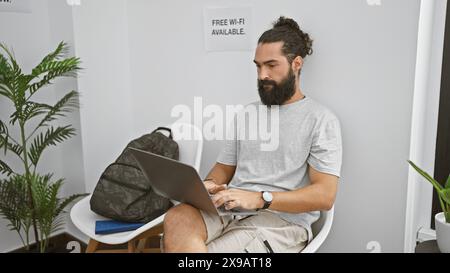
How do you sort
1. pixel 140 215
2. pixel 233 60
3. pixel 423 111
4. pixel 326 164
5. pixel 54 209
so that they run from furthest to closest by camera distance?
pixel 54 209 → pixel 233 60 → pixel 140 215 → pixel 423 111 → pixel 326 164

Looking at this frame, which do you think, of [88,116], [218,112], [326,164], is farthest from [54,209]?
[326,164]

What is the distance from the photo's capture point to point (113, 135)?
100.0 inches

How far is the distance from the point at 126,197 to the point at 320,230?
0.87 m

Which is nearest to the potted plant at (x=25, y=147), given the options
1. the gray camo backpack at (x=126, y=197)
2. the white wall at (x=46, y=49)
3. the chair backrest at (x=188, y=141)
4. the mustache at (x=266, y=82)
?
the white wall at (x=46, y=49)

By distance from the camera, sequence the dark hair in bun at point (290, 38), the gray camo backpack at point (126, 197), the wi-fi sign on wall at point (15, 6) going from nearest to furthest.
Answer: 1. the dark hair in bun at point (290, 38)
2. the gray camo backpack at point (126, 197)
3. the wi-fi sign on wall at point (15, 6)

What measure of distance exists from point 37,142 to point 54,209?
0.38 metres

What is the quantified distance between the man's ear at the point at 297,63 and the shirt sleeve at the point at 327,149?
0.82ft

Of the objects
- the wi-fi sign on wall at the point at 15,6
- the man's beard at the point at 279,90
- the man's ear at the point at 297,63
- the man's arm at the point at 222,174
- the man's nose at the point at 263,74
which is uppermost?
the wi-fi sign on wall at the point at 15,6

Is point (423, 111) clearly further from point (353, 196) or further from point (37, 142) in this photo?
point (37, 142)

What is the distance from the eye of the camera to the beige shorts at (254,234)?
1.44 metres

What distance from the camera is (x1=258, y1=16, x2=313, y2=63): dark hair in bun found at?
1.65m

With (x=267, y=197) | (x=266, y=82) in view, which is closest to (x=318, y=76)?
(x=266, y=82)

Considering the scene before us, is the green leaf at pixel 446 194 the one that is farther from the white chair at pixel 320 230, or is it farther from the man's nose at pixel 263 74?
the man's nose at pixel 263 74

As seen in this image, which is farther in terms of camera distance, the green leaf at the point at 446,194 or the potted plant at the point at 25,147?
the potted plant at the point at 25,147
